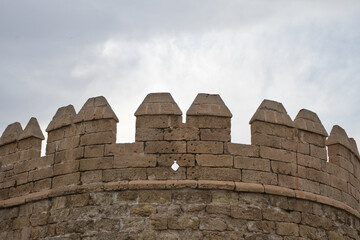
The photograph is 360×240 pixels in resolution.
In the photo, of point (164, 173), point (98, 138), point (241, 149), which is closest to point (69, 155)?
point (98, 138)

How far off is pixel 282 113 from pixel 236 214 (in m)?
1.69

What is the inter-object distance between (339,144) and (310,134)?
619mm

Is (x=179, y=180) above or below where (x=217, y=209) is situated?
above

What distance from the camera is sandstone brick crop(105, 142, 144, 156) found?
7885mm

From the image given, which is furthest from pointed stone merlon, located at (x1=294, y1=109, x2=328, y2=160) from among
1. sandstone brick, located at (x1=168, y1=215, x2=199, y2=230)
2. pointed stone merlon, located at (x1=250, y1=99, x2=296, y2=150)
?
sandstone brick, located at (x1=168, y1=215, x2=199, y2=230)

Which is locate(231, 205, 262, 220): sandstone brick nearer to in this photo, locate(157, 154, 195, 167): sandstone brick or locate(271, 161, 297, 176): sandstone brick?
locate(271, 161, 297, 176): sandstone brick

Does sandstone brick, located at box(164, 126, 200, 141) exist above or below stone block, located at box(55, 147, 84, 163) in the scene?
above

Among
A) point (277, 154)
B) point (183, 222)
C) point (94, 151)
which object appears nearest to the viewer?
point (183, 222)

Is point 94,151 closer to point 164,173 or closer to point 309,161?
point 164,173

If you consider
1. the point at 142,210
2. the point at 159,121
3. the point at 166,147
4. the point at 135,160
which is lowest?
the point at 142,210

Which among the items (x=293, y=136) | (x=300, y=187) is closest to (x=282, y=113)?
(x=293, y=136)

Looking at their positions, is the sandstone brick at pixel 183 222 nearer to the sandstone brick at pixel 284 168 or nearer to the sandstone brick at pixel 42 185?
the sandstone brick at pixel 284 168

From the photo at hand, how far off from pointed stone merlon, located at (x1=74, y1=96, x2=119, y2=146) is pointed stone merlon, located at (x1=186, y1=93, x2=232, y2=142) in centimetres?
101

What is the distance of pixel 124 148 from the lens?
7.93 metres
